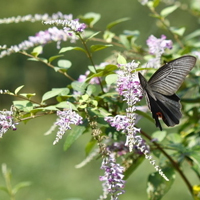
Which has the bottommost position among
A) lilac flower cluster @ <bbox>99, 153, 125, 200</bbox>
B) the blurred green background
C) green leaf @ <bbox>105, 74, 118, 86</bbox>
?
lilac flower cluster @ <bbox>99, 153, 125, 200</bbox>

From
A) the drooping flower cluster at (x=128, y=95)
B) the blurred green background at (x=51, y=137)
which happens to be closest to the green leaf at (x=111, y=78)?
the drooping flower cluster at (x=128, y=95)

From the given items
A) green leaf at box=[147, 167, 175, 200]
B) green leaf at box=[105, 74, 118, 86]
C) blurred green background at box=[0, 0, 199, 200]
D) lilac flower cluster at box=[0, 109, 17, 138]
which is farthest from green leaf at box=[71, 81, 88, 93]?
blurred green background at box=[0, 0, 199, 200]

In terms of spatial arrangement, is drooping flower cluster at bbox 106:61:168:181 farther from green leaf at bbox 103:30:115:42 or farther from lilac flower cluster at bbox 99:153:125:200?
green leaf at bbox 103:30:115:42

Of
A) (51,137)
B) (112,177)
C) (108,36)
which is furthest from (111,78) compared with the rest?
(51,137)

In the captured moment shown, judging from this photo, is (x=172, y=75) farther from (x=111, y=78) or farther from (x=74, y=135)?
(x=74, y=135)

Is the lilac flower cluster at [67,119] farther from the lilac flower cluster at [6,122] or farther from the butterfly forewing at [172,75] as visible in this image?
the butterfly forewing at [172,75]

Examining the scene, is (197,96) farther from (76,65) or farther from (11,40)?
(11,40)

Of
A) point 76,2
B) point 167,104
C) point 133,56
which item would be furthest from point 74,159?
point 167,104
